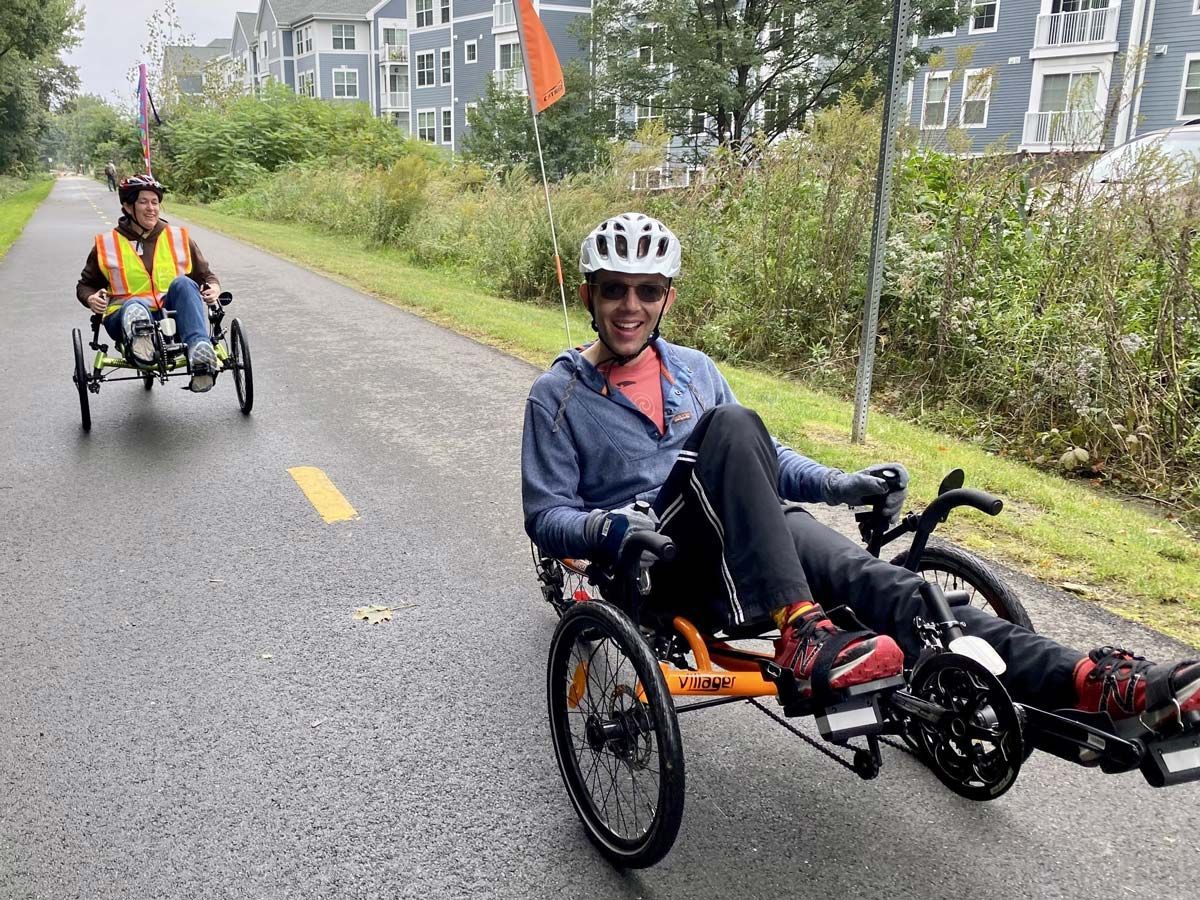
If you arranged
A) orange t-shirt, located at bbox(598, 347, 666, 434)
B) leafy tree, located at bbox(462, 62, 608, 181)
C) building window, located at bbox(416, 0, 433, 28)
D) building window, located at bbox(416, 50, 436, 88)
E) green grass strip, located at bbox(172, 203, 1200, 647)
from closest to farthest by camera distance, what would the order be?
1. orange t-shirt, located at bbox(598, 347, 666, 434)
2. green grass strip, located at bbox(172, 203, 1200, 647)
3. leafy tree, located at bbox(462, 62, 608, 181)
4. building window, located at bbox(416, 0, 433, 28)
5. building window, located at bbox(416, 50, 436, 88)

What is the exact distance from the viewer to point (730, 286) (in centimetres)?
996

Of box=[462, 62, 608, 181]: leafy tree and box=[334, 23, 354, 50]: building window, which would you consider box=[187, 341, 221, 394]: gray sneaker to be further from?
box=[334, 23, 354, 50]: building window

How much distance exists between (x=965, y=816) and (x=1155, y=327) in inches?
191

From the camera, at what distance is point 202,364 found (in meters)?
6.90

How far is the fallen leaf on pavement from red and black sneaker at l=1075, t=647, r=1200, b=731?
2617 mm

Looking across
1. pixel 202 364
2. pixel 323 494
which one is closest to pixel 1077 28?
pixel 202 364

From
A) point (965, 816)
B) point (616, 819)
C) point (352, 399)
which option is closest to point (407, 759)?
point (616, 819)

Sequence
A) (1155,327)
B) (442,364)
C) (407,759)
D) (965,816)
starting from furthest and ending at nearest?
(442,364) → (1155,327) → (407,759) → (965,816)

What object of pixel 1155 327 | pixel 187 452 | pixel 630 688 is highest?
pixel 1155 327

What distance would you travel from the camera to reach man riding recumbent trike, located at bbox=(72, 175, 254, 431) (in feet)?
22.9

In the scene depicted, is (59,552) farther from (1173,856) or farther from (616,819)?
(1173,856)

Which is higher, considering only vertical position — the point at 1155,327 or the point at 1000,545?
the point at 1155,327

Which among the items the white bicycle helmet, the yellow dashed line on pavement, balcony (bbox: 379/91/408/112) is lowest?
the yellow dashed line on pavement

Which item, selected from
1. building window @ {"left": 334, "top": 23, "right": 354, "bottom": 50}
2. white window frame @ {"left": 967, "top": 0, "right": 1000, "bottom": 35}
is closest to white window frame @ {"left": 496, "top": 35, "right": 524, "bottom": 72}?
white window frame @ {"left": 967, "top": 0, "right": 1000, "bottom": 35}
